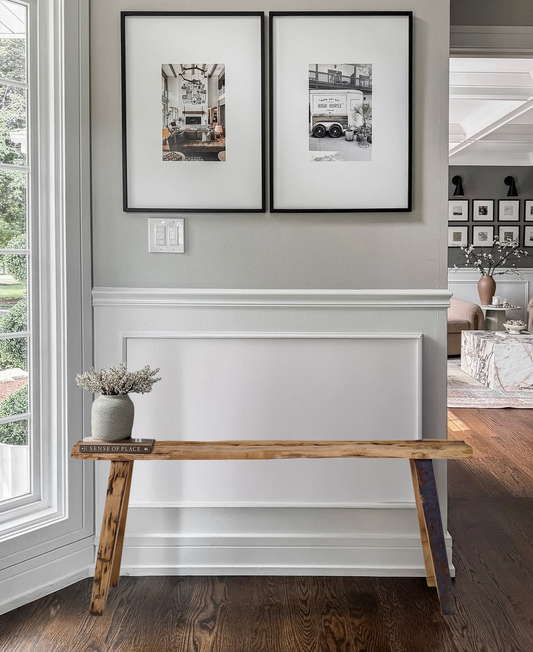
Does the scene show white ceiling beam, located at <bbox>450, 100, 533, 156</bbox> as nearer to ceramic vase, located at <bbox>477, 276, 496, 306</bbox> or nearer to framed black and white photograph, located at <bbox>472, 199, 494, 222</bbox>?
framed black and white photograph, located at <bbox>472, 199, 494, 222</bbox>

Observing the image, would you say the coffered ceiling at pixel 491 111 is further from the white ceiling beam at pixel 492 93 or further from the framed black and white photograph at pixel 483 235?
the framed black and white photograph at pixel 483 235

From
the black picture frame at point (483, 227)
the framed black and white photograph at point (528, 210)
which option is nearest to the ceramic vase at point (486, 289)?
the black picture frame at point (483, 227)

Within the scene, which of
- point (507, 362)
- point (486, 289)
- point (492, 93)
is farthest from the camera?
point (486, 289)

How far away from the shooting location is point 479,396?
4.85 metres

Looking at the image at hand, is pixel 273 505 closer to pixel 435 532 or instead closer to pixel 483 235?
pixel 435 532

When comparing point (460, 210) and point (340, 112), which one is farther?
point (460, 210)

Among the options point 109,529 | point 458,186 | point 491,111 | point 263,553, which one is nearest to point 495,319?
point 458,186

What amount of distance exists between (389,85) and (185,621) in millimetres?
1964

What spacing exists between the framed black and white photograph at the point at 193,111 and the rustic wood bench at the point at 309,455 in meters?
0.87

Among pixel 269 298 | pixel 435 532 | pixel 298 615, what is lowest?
pixel 298 615

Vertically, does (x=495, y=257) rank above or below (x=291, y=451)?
above

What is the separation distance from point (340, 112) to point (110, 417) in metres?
1.33

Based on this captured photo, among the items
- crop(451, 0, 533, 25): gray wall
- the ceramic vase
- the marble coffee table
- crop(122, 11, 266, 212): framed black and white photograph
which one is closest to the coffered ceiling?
the ceramic vase

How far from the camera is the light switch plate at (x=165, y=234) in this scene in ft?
6.93
